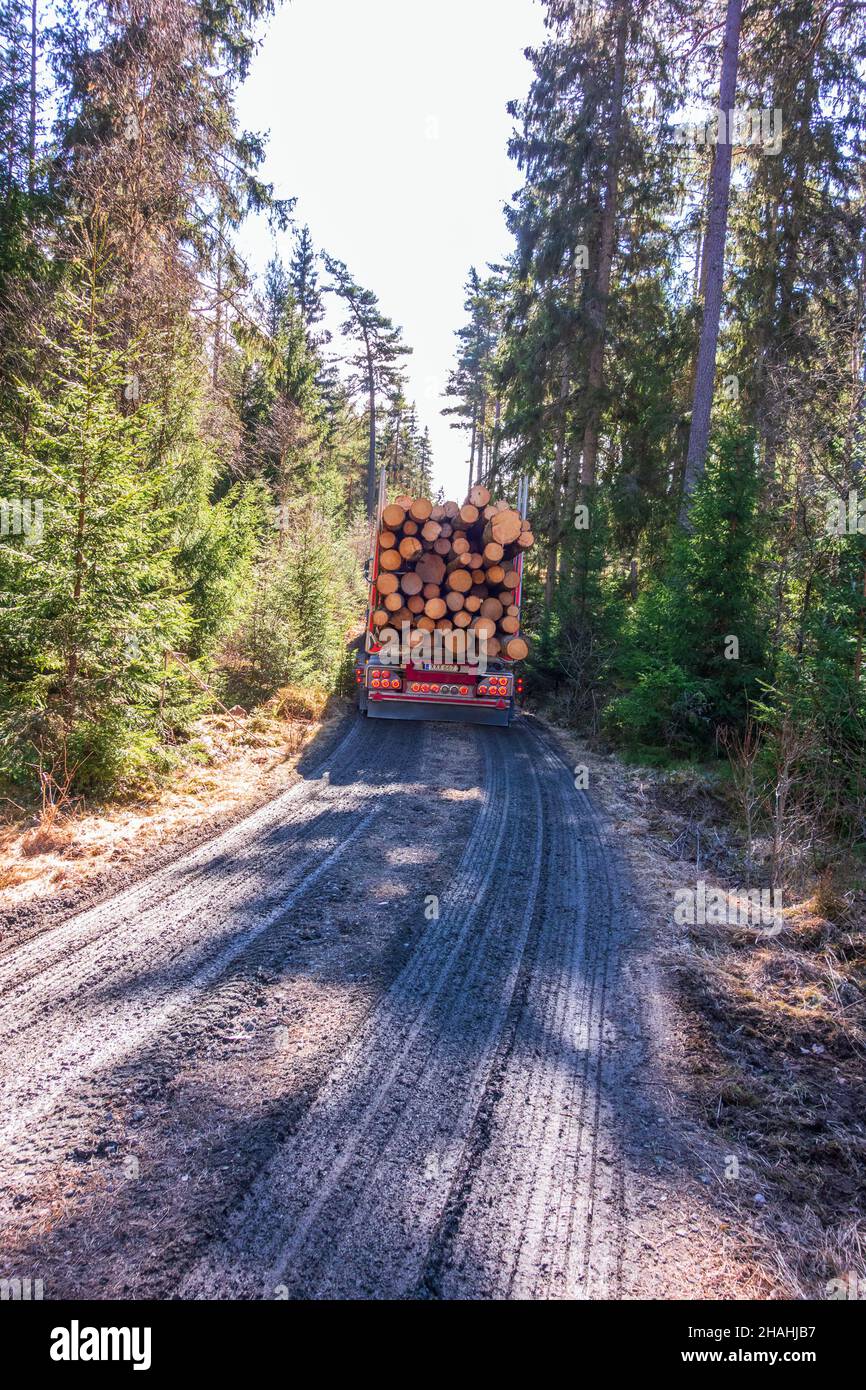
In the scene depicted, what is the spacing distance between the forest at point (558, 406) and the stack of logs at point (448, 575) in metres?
1.92

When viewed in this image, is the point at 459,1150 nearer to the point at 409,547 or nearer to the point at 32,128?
the point at 409,547

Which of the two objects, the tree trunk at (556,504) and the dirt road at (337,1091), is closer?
the dirt road at (337,1091)

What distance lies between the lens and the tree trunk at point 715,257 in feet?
36.9

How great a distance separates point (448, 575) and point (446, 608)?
527mm

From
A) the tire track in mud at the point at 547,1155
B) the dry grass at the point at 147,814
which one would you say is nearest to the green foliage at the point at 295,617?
the dry grass at the point at 147,814

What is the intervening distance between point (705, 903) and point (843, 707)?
246 centimetres

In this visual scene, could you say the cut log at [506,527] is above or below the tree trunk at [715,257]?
below

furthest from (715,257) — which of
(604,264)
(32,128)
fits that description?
(32,128)

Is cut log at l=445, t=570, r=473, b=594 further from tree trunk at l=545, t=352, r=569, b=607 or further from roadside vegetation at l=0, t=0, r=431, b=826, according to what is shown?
tree trunk at l=545, t=352, r=569, b=607

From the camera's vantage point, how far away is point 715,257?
38.8ft

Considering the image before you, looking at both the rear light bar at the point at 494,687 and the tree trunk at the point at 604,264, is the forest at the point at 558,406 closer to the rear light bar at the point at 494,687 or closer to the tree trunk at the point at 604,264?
the tree trunk at the point at 604,264
